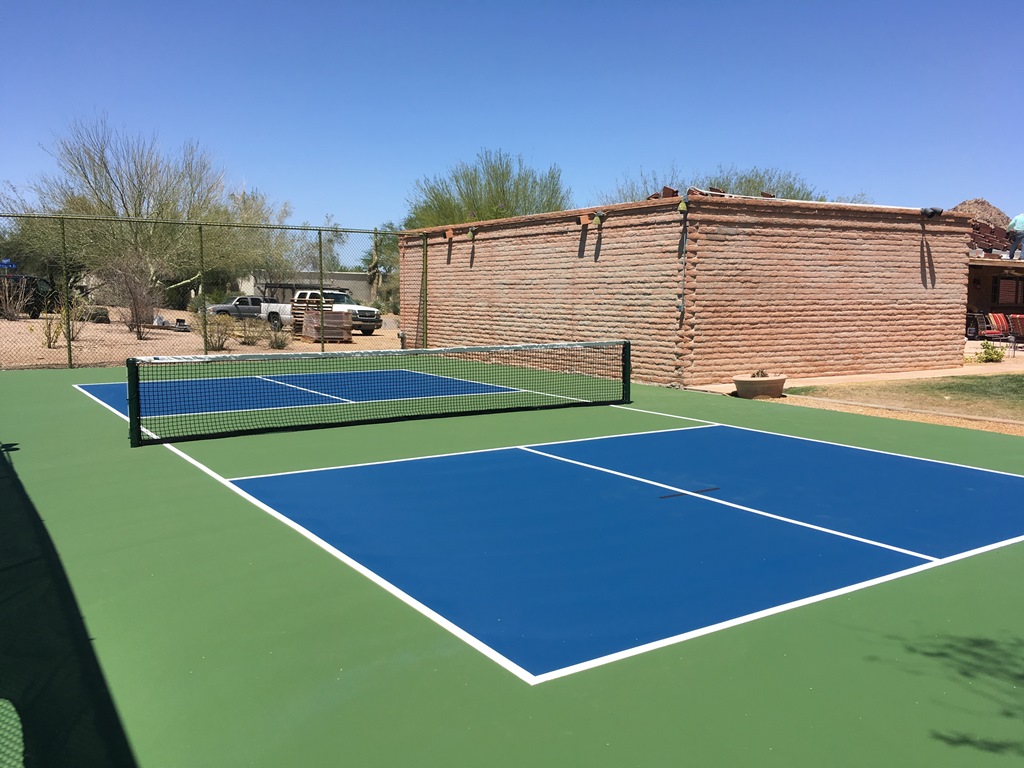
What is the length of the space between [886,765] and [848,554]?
284 centimetres

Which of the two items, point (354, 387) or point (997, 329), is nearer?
point (354, 387)

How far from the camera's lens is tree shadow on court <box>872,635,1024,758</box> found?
3496mm

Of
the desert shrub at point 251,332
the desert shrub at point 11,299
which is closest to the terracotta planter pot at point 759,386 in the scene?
the desert shrub at point 251,332

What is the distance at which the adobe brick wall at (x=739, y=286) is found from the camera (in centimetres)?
1602

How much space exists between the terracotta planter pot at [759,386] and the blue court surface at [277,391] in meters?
4.10

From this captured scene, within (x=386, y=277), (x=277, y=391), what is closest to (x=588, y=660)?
(x=277, y=391)

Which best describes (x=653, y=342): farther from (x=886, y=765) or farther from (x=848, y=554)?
(x=886, y=765)

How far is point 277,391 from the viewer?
15.2 metres

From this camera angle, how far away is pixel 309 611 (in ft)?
15.9

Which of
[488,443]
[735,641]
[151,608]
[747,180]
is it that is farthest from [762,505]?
[747,180]

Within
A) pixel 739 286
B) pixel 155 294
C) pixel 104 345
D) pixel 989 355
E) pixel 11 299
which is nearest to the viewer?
pixel 739 286

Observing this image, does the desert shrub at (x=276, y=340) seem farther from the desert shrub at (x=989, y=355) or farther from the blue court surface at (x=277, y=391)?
the desert shrub at (x=989, y=355)

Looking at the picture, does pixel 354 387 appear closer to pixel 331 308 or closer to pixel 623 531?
pixel 623 531

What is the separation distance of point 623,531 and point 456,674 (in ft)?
8.62
